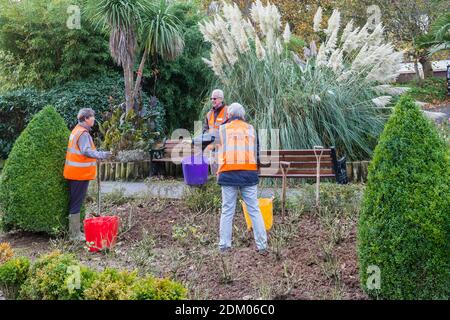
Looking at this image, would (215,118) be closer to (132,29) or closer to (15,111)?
(132,29)

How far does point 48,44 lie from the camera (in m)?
13.4

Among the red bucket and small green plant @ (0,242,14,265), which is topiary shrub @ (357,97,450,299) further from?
small green plant @ (0,242,14,265)

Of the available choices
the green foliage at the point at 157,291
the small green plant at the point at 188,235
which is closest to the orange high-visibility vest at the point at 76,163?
the small green plant at the point at 188,235

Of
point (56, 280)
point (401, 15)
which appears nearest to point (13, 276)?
point (56, 280)

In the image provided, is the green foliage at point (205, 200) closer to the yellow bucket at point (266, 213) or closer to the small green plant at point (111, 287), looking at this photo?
the yellow bucket at point (266, 213)

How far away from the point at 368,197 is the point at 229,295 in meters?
1.34

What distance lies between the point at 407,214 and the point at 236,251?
7.18ft

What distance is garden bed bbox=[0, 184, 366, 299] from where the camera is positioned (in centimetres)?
438

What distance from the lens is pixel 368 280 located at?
3824 mm

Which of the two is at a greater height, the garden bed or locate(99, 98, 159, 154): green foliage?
locate(99, 98, 159, 154): green foliage

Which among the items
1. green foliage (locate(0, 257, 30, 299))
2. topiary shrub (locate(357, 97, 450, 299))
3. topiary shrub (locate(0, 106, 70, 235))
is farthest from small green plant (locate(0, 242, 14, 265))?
topiary shrub (locate(357, 97, 450, 299))

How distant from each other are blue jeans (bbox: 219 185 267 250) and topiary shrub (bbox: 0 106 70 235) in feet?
6.48

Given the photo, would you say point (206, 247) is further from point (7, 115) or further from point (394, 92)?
point (7, 115)
